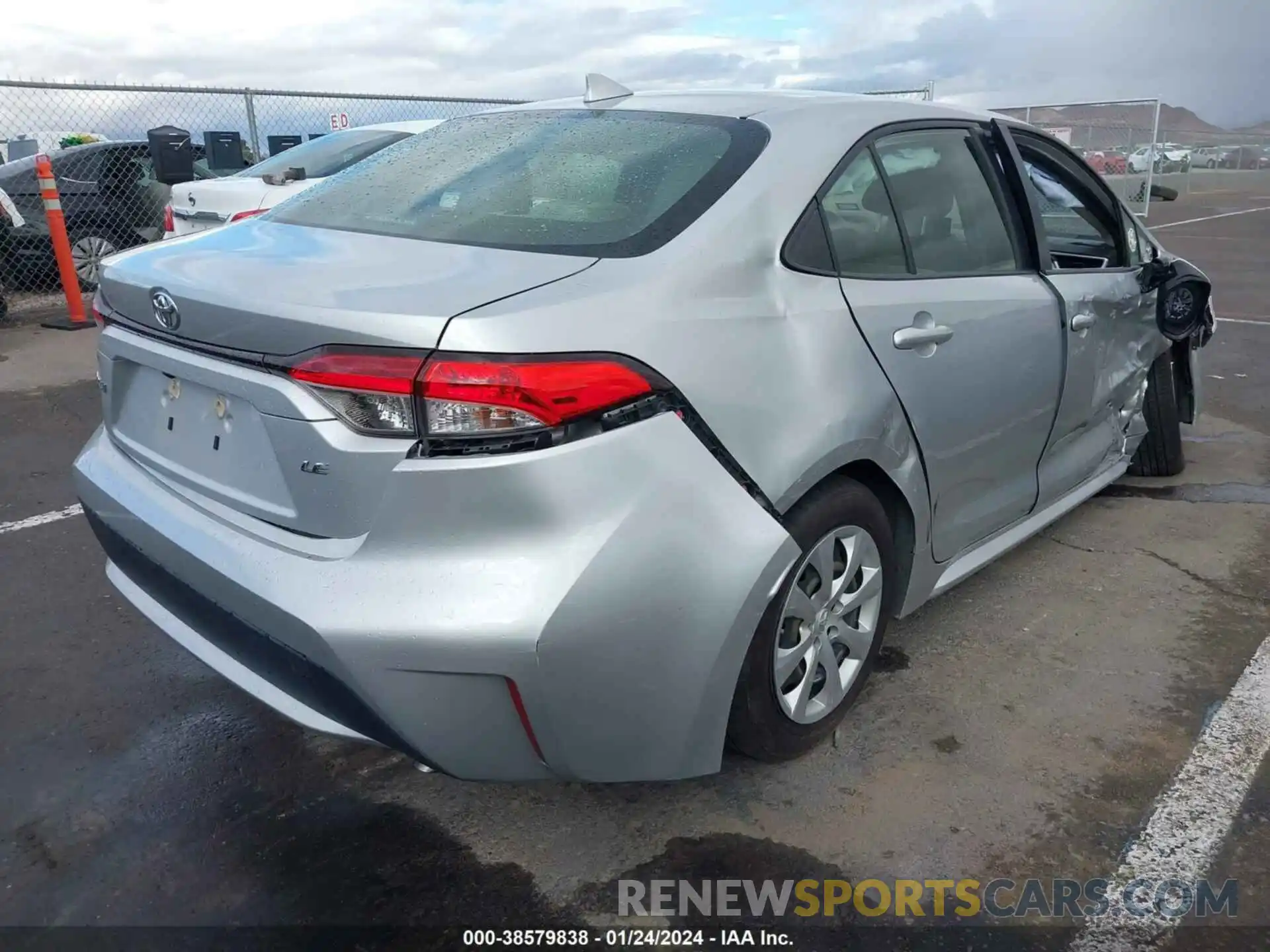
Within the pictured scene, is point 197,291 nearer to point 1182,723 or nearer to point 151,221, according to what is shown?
point 1182,723

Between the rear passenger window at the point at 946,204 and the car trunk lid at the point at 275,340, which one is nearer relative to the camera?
the car trunk lid at the point at 275,340

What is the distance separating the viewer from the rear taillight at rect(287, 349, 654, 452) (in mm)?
1803

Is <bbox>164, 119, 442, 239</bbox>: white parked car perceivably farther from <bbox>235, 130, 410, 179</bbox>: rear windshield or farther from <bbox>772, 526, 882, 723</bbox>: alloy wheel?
<bbox>772, 526, 882, 723</bbox>: alloy wheel

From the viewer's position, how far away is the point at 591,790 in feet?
8.29

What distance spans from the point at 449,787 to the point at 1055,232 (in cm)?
301

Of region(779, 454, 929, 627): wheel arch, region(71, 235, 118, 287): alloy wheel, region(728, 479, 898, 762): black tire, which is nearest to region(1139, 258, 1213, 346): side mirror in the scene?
Answer: region(779, 454, 929, 627): wheel arch

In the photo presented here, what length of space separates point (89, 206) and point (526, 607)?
960cm

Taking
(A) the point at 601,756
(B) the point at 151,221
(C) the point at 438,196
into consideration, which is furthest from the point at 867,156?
(B) the point at 151,221

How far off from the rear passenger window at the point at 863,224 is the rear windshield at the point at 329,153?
569 cm

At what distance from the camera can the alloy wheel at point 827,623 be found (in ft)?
7.66

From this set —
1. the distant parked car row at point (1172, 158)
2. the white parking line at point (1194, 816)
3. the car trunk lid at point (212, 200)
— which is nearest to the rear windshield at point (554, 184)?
the white parking line at point (1194, 816)

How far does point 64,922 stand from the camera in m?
2.11

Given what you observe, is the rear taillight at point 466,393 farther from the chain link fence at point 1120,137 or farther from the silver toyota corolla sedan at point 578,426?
the chain link fence at point 1120,137

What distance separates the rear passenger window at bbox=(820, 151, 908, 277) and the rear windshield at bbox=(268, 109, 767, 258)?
237 millimetres
